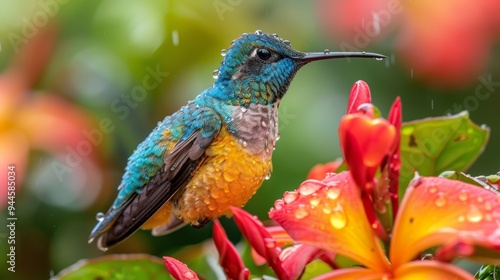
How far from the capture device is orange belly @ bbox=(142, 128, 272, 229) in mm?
654

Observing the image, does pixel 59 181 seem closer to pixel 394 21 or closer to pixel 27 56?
pixel 27 56

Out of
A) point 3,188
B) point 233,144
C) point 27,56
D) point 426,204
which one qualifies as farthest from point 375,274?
point 27,56

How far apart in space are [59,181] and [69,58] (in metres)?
0.21

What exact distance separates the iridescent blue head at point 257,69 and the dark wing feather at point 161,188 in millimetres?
47

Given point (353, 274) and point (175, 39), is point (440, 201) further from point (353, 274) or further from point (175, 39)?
point (175, 39)

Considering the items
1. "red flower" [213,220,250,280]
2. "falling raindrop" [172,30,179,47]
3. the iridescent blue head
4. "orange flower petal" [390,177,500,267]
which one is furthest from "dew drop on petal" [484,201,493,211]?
"falling raindrop" [172,30,179,47]

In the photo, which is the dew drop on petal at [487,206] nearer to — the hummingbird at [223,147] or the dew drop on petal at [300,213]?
the dew drop on petal at [300,213]

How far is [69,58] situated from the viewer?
1.16 m

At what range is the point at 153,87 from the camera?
42.2 inches

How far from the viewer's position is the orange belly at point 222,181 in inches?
25.7

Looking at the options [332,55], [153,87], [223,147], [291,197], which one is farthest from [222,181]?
[153,87]

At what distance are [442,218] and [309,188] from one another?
0.23ft

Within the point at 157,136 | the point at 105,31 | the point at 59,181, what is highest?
the point at 105,31

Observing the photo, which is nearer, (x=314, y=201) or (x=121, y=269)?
(x=314, y=201)
